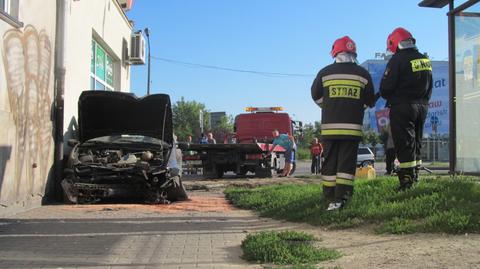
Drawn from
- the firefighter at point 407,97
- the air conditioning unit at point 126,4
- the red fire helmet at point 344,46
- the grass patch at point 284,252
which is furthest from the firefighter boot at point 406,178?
the air conditioning unit at point 126,4

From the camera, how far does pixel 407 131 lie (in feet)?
23.2

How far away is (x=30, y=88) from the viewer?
9000 mm

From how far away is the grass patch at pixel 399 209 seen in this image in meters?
5.81

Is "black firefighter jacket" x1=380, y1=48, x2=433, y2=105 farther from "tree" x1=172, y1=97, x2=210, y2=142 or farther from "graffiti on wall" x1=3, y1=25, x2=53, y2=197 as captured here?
"tree" x1=172, y1=97, x2=210, y2=142

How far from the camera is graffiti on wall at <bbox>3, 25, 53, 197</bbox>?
27.2ft

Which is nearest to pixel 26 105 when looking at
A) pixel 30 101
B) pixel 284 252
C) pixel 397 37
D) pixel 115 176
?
pixel 30 101

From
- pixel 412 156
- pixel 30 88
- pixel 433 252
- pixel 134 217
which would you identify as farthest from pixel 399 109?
pixel 30 88

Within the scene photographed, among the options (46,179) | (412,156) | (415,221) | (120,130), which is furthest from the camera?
(120,130)

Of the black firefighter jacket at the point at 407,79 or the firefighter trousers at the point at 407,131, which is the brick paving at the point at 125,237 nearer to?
the firefighter trousers at the point at 407,131

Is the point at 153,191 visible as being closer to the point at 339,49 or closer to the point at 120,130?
the point at 120,130

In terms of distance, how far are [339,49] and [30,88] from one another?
506 centimetres

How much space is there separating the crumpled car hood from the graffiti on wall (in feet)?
5.12

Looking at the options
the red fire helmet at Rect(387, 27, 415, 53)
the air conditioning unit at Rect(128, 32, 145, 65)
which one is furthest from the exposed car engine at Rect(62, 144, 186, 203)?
the air conditioning unit at Rect(128, 32, 145, 65)

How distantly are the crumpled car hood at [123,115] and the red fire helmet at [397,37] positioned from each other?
568cm
